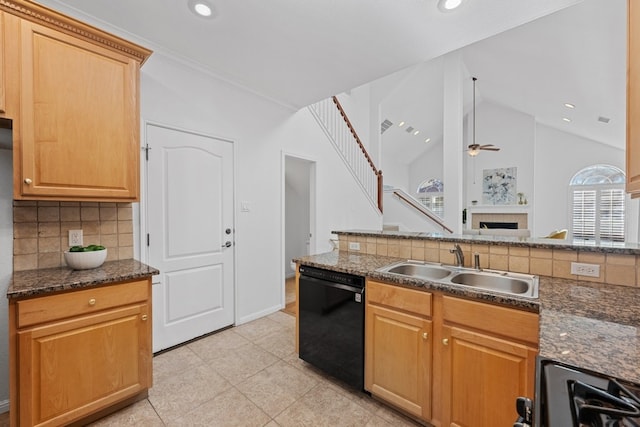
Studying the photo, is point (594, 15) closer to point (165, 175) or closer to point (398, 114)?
point (165, 175)

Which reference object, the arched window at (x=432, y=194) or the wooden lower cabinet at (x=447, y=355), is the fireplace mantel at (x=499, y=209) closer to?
the arched window at (x=432, y=194)

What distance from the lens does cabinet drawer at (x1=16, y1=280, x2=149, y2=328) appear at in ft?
4.67

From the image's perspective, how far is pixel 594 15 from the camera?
8.84 feet

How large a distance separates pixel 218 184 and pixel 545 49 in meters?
4.74

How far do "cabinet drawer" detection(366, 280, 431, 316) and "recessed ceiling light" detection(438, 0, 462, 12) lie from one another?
73.5 inches

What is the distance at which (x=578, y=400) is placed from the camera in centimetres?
59

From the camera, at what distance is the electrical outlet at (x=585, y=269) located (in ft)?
4.91

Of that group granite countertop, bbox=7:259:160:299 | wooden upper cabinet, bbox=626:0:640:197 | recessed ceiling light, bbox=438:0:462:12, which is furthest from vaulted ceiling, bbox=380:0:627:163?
granite countertop, bbox=7:259:160:299

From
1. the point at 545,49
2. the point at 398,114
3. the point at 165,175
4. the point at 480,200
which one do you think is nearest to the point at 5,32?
the point at 165,175

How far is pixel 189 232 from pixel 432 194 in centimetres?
930

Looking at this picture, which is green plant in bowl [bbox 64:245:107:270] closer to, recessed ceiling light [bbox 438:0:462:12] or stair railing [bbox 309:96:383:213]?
recessed ceiling light [bbox 438:0:462:12]

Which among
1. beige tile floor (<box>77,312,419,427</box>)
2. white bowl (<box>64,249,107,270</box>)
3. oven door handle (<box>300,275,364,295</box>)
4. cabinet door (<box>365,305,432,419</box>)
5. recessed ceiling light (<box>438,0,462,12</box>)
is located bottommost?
beige tile floor (<box>77,312,419,427</box>)

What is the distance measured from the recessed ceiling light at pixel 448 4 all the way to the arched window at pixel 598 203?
26.7 feet

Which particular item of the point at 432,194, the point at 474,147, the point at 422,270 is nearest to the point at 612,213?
the point at 474,147
